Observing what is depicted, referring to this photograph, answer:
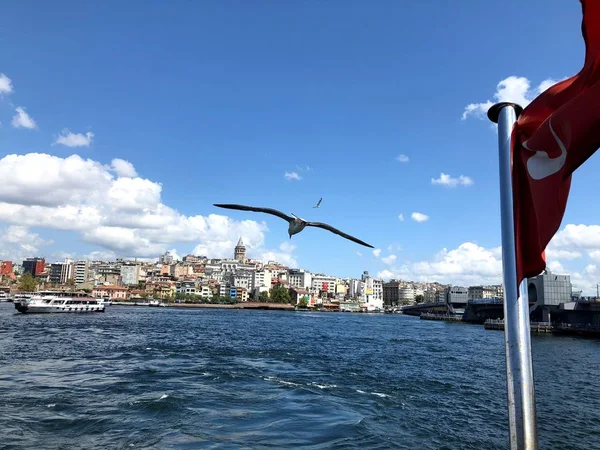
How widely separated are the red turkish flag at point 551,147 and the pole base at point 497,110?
0.06 m

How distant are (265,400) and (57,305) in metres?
67.4

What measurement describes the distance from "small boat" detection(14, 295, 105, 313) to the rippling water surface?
143 feet

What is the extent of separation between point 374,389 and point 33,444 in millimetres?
12907

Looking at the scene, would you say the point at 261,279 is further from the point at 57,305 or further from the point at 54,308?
the point at 54,308

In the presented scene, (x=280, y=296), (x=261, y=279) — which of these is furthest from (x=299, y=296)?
(x=261, y=279)

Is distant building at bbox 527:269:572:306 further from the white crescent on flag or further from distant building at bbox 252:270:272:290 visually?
distant building at bbox 252:270:272:290

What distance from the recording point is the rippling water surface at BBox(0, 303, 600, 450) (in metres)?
12.5

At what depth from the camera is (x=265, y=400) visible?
1642cm

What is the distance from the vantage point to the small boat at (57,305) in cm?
6831

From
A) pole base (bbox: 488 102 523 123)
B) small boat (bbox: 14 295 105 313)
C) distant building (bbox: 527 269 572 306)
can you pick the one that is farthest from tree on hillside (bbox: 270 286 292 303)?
pole base (bbox: 488 102 523 123)

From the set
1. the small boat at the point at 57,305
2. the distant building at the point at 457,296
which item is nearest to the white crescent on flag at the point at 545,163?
the small boat at the point at 57,305

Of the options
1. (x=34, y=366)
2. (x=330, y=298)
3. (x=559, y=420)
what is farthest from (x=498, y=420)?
(x=330, y=298)

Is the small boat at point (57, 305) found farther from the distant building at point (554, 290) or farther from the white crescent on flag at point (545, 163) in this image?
the white crescent on flag at point (545, 163)

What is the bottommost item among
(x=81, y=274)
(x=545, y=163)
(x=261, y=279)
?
(x=545, y=163)
